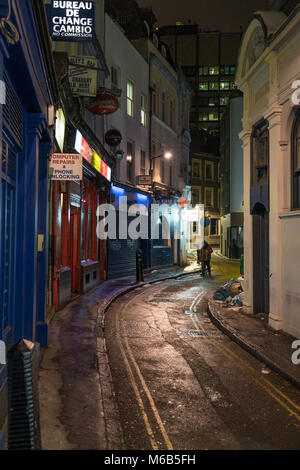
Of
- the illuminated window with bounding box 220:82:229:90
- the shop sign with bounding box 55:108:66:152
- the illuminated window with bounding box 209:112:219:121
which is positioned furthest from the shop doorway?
the illuminated window with bounding box 220:82:229:90

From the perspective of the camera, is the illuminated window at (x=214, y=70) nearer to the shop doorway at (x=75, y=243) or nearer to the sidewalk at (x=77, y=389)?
the shop doorway at (x=75, y=243)

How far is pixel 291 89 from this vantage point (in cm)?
929

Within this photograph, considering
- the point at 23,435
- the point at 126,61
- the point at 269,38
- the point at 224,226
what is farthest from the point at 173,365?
the point at 224,226

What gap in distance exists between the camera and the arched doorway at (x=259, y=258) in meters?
12.0

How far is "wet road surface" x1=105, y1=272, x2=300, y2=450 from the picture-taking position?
196 inches

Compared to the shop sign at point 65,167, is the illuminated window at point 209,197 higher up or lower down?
higher up

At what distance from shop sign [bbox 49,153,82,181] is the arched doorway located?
4.99m

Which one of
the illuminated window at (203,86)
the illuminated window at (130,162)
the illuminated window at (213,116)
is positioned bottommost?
the illuminated window at (130,162)

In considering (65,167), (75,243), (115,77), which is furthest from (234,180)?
(65,167)

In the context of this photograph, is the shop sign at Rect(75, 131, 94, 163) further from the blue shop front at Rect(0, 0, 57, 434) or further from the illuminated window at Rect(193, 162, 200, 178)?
the illuminated window at Rect(193, 162, 200, 178)

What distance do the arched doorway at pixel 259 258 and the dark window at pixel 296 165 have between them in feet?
6.94

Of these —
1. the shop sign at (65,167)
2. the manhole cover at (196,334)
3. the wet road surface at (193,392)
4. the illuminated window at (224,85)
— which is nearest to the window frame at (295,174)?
the wet road surface at (193,392)

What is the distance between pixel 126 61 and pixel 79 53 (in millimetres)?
8780
